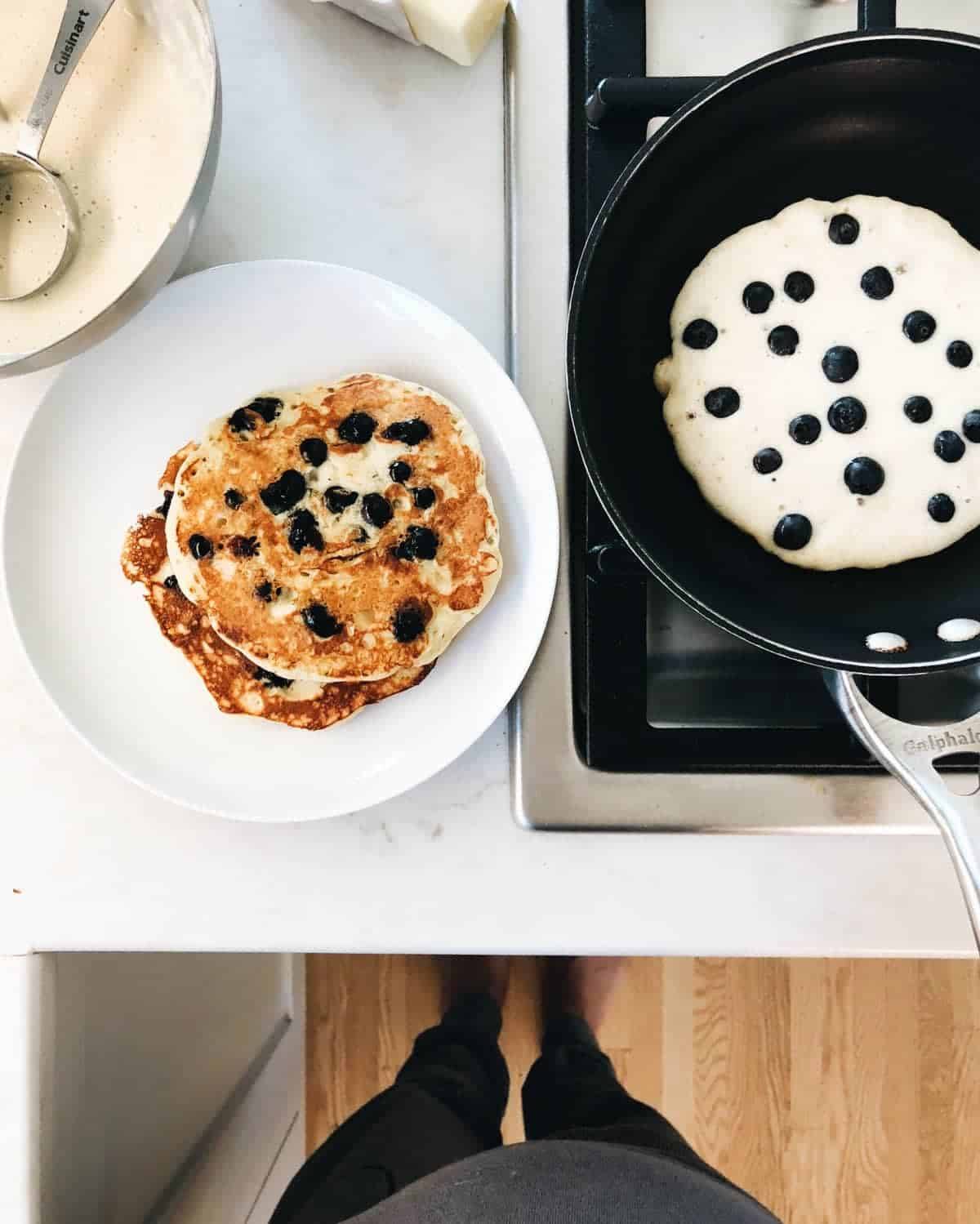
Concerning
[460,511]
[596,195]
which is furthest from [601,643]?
[596,195]

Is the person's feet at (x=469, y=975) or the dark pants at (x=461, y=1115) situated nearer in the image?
the dark pants at (x=461, y=1115)

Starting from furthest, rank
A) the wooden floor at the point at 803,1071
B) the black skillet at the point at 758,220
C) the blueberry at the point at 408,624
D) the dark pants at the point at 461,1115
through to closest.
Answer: the wooden floor at the point at 803,1071, the dark pants at the point at 461,1115, the blueberry at the point at 408,624, the black skillet at the point at 758,220

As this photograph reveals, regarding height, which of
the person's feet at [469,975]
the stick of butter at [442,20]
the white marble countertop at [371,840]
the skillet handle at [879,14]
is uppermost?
the stick of butter at [442,20]

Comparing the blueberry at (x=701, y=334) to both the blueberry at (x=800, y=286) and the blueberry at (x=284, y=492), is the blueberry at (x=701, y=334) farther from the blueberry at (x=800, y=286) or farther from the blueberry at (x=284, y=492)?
the blueberry at (x=284, y=492)

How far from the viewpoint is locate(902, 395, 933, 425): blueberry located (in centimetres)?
68

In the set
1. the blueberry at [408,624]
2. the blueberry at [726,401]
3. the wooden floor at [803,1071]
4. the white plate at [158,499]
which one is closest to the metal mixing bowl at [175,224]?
the white plate at [158,499]

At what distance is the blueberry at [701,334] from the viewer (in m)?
0.70

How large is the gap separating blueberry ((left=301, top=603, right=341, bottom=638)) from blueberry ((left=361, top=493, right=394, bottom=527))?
0.08m

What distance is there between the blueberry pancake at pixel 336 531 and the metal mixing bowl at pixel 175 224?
0.39 ft

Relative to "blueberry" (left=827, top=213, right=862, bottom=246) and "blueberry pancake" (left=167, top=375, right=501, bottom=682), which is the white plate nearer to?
"blueberry pancake" (left=167, top=375, right=501, bottom=682)

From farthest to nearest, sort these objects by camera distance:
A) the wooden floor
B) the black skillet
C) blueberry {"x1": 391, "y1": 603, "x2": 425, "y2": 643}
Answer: the wooden floor → blueberry {"x1": 391, "y1": 603, "x2": 425, "y2": 643} → the black skillet

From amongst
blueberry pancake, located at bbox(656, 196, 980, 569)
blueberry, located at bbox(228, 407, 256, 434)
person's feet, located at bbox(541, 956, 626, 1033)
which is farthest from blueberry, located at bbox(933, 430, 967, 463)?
person's feet, located at bbox(541, 956, 626, 1033)

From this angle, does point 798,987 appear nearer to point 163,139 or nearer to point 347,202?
point 347,202

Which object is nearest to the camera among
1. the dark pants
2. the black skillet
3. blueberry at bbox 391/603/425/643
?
the black skillet
